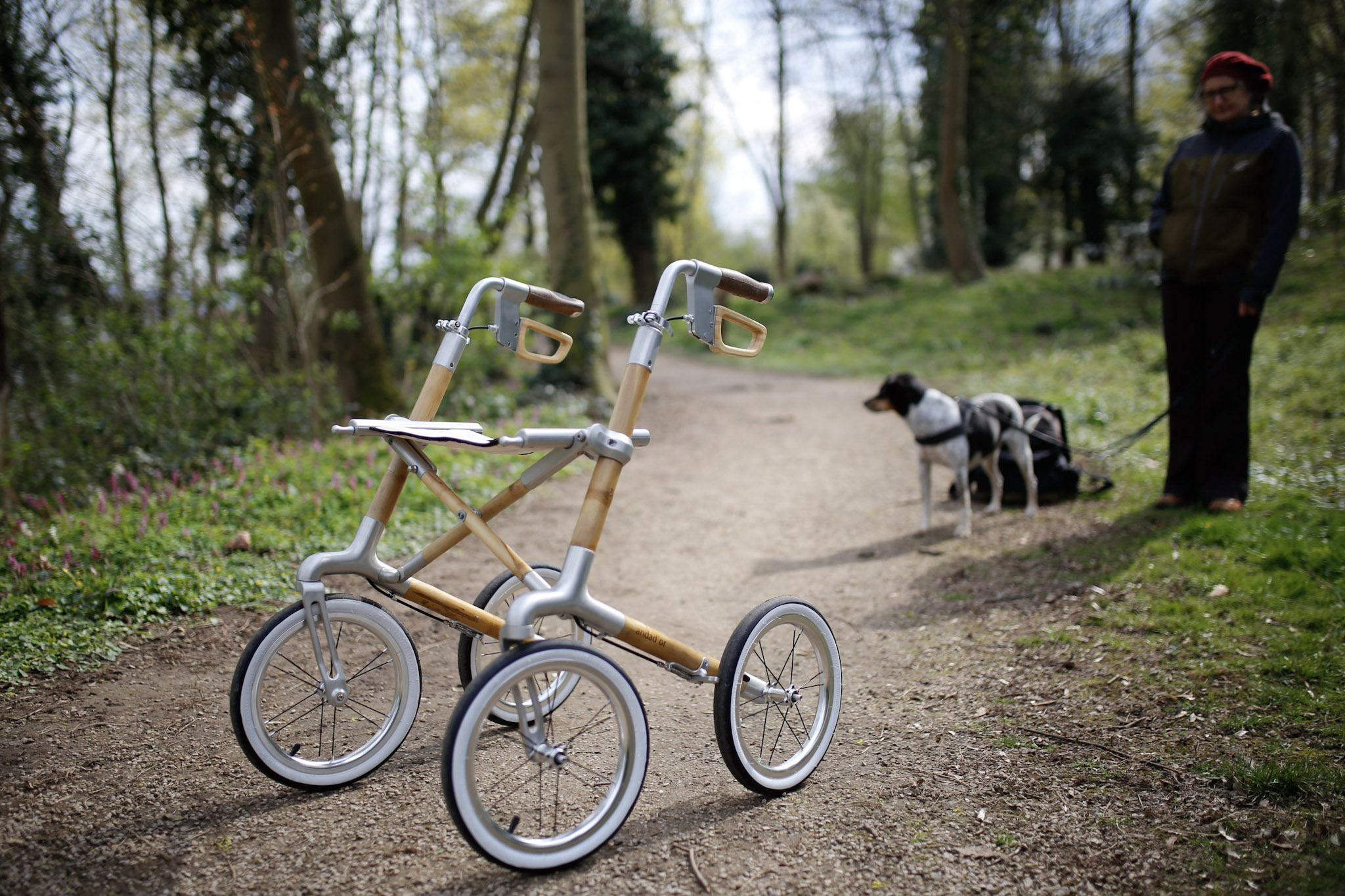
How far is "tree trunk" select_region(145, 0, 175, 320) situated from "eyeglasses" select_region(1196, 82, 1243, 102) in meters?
8.52

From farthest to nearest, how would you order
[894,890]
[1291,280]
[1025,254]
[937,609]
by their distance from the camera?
[1025,254] < [1291,280] < [937,609] < [894,890]

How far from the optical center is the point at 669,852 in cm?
249

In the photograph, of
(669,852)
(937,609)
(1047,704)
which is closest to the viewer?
(669,852)

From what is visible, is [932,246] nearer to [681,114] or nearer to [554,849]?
Result: [681,114]

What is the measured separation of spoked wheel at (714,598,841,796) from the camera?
2.62m

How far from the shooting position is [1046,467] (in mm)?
6559

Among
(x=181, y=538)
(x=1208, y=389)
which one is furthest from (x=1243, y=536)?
(x=181, y=538)

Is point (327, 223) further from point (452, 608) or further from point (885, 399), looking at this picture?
point (452, 608)

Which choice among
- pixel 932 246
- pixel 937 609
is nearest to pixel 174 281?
pixel 937 609

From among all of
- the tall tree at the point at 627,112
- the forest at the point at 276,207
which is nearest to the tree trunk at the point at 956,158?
the forest at the point at 276,207

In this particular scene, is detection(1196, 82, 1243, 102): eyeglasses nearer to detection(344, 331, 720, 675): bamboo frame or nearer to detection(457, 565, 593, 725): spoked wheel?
detection(344, 331, 720, 675): bamboo frame

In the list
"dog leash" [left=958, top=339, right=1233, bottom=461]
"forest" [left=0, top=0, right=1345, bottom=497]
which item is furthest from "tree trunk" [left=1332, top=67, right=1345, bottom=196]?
"dog leash" [left=958, top=339, right=1233, bottom=461]

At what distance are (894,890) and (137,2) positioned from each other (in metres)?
11.7

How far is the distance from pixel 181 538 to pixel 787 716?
154 inches
